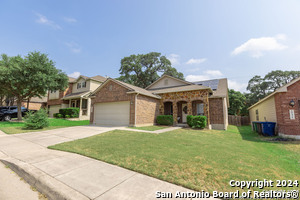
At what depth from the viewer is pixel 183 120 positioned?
1454 cm

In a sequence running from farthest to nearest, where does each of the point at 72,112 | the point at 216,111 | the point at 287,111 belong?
the point at 72,112 → the point at 216,111 → the point at 287,111

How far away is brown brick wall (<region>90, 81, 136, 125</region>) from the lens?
11773mm

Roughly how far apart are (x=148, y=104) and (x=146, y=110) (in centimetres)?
69

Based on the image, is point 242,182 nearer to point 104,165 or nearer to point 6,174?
point 104,165

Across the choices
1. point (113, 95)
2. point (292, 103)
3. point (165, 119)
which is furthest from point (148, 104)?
point (292, 103)

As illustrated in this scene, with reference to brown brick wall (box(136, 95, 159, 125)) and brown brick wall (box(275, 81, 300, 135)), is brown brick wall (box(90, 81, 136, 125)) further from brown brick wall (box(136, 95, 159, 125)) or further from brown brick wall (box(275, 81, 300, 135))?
brown brick wall (box(275, 81, 300, 135))

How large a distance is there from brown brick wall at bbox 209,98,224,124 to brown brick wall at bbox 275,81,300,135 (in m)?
4.02

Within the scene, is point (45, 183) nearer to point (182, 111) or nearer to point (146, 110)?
point (146, 110)

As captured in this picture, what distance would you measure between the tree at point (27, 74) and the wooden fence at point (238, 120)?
25154 millimetres

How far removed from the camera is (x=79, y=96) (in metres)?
19.3

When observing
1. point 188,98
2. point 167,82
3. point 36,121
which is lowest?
point 36,121

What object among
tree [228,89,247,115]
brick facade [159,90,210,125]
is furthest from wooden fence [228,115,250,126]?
brick facade [159,90,210,125]

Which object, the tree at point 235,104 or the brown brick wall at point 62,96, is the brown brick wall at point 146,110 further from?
the tree at point 235,104

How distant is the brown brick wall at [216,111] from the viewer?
41.2ft
